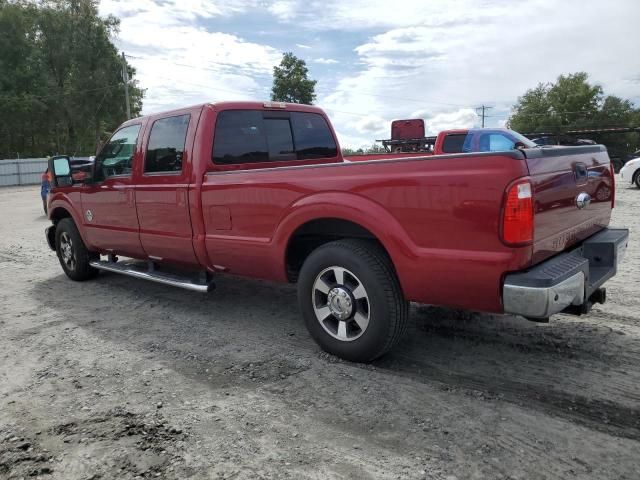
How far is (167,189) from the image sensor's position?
4.82 metres

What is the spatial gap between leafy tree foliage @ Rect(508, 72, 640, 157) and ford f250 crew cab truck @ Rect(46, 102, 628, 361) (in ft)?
202

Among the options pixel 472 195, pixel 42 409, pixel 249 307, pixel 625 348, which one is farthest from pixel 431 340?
pixel 42 409

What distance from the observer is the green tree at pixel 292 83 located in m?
51.0

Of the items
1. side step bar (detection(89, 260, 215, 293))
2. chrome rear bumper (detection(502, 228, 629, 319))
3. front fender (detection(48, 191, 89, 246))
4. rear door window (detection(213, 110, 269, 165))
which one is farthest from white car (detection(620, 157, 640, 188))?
front fender (detection(48, 191, 89, 246))

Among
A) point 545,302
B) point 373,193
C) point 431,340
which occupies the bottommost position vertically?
point 431,340

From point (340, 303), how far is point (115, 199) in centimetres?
316

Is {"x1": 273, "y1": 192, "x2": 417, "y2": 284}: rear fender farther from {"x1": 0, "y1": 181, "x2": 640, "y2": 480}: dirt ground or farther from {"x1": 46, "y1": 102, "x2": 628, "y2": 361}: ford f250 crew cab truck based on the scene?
{"x1": 0, "y1": 181, "x2": 640, "y2": 480}: dirt ground

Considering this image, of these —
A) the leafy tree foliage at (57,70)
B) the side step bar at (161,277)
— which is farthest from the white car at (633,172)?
the leafy tree foliage at (57,70)

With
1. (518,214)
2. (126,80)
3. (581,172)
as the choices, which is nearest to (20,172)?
(126,80)

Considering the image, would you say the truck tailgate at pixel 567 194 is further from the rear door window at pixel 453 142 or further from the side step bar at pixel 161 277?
the rear door window at pixel 453 142

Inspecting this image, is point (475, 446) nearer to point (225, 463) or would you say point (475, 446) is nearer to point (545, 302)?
point (545, 302)

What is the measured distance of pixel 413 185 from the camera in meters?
3.14

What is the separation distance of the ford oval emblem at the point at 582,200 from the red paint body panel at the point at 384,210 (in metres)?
0.08

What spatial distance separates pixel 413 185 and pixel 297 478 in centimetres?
173
